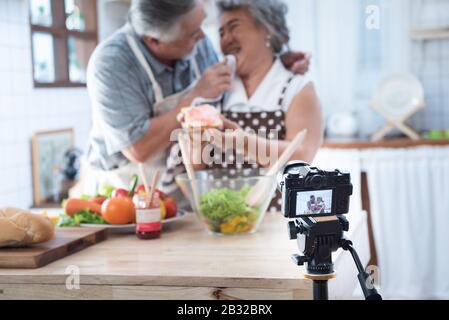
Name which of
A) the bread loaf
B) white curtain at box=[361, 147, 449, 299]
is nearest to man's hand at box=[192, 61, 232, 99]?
the bread loaf

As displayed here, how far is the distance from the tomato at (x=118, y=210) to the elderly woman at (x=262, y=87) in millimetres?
338

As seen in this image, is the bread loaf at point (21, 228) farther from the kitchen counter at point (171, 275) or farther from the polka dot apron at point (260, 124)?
the polka dot apron at point (260, 124)

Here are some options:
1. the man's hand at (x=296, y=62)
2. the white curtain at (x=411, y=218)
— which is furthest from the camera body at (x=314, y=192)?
the white curtain at (x=411, y=218)

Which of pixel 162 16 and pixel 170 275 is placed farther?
pixel 162 16

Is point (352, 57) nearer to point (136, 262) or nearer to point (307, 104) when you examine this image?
point (307, 104)

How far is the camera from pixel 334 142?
2.63 m

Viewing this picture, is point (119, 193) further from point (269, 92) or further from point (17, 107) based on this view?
point (17, 107)

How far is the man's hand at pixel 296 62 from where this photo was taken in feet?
5.22

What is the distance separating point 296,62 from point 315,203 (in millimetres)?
957

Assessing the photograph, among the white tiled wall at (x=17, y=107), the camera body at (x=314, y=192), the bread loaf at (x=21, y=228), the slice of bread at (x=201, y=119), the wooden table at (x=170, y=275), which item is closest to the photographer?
the camera body at (x=314, y=192)

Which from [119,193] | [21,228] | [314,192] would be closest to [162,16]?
[119,193]

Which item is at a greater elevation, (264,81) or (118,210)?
(264,81)

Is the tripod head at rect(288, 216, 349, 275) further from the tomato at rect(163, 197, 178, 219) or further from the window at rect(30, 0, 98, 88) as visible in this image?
the window at rect(30, 0, 98, 88)

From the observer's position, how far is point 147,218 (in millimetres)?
1229
